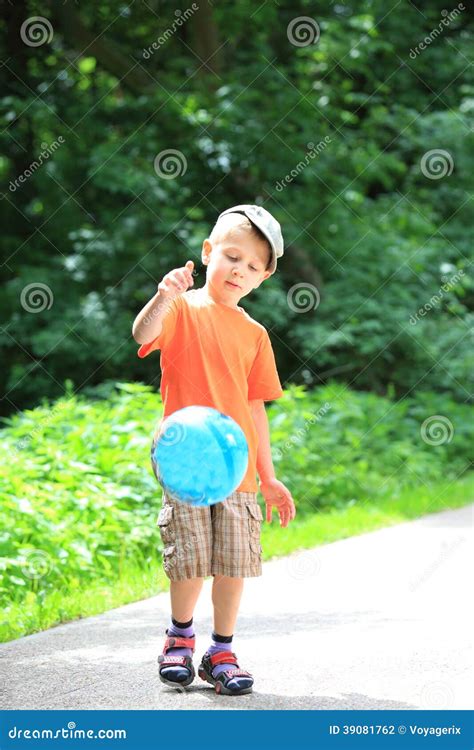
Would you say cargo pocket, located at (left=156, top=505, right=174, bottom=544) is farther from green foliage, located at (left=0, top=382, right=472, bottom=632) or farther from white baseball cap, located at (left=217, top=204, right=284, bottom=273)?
green foliage, located at (left=0, top=382, right=472, bottom=632)

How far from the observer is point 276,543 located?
7.00 meters

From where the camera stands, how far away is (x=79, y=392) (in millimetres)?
11445

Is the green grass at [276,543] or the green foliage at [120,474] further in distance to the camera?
the green foliage at [120,474]

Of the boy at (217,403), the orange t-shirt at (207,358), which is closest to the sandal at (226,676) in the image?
the boy at (217,403)

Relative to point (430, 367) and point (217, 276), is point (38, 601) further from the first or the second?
point (430, 367)

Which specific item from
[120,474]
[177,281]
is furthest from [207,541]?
[120,474]

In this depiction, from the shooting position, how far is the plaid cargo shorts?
3590 mm

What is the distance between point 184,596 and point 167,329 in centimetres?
93

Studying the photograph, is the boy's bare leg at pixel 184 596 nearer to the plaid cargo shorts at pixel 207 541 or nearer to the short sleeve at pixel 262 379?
the plaid cargo shorts at pixel 207 541

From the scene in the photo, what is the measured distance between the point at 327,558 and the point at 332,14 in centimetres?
826

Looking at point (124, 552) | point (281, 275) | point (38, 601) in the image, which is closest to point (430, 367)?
point (281, 275)

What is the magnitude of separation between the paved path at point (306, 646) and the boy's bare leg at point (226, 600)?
0.22 metres

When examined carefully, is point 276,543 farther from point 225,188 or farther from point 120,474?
point 225,188

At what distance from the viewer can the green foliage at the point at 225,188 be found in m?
11.4
